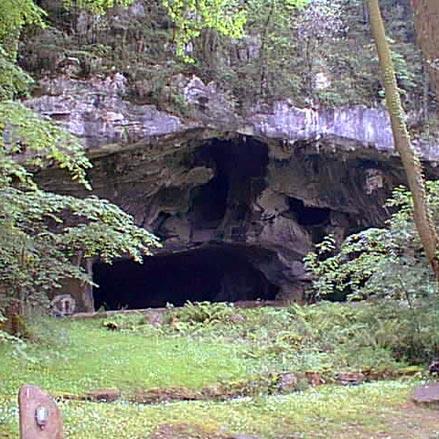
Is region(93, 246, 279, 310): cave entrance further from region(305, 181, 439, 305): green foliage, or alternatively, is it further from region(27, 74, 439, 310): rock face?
region(305, 181, 439, 305): green foliage

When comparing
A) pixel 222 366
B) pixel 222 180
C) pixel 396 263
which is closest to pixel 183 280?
pixel 222 180

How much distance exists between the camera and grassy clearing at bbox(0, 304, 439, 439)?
5.15 metres

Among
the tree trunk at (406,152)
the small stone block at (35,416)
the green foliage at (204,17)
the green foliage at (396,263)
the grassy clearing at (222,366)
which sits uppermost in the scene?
the green foliage at (204,17)

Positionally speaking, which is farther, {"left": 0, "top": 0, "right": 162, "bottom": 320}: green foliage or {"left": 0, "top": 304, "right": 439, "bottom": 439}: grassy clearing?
{"left": 0, "top": 304, "right": 439, "bottom": 439}: grassy clearing

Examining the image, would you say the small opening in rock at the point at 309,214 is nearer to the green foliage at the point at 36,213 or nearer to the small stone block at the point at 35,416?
the green foliage at the point at 36,213

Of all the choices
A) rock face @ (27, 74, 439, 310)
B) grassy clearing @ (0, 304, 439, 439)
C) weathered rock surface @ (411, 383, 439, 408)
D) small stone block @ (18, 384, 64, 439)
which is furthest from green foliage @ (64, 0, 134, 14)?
small stone block @ (18, 384, 64, 439)

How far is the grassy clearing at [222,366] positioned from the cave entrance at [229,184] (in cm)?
473

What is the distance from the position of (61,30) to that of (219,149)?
596 cm

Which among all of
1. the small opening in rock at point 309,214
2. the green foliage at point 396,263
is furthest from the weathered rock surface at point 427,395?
the small opening in rock at point 309,214

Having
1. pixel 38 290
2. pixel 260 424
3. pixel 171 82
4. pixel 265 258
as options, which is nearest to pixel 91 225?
pixel 38 290

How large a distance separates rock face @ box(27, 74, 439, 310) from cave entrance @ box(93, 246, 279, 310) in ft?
0.12

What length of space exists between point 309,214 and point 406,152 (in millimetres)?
12578

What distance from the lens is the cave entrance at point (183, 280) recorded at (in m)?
20.4

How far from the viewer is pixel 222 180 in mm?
18719
